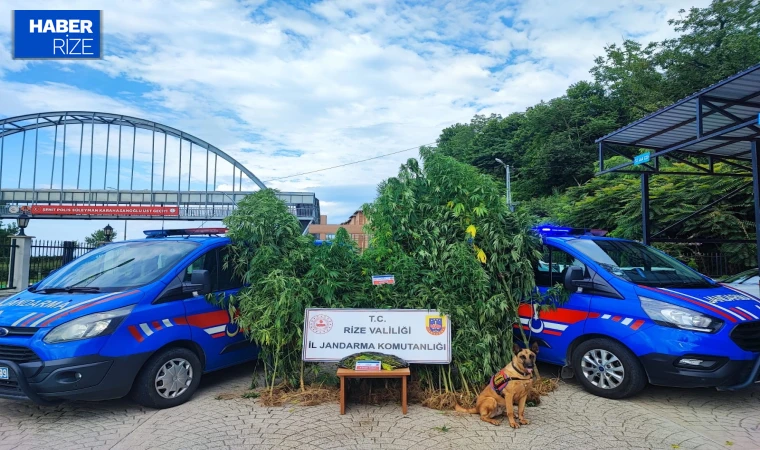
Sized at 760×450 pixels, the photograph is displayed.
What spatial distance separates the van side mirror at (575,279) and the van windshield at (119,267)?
4302 millimetres

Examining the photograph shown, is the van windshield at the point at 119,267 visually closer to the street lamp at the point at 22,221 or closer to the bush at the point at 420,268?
the bush at the point at 420,268

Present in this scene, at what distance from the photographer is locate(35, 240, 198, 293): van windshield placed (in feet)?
16.5

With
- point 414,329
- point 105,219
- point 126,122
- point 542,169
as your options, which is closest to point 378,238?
point 414,329

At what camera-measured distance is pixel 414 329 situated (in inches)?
195

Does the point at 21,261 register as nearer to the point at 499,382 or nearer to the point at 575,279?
the point at 499,382

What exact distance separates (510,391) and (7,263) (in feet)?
47.3

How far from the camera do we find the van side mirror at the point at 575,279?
532 cm

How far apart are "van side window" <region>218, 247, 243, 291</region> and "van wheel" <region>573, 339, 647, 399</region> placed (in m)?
4.07

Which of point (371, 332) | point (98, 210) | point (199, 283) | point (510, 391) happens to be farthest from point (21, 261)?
point (98, 210)

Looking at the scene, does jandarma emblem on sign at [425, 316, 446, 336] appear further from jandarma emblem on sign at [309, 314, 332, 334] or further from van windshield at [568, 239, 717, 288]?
van windshield at [568, 239, 717, 288]

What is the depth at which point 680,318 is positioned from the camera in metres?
4.72

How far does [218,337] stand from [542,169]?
102 feet

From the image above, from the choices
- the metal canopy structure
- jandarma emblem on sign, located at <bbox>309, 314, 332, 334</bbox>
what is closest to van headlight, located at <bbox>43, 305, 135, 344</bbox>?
jandarma emblem on sign, located at <bbox>309, 314, 332, 334</bbox>

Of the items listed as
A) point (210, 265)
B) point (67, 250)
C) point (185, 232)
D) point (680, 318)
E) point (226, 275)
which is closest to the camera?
point (680, 318)
